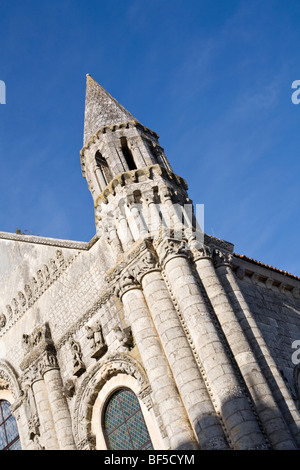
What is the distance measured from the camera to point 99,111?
1714 cm

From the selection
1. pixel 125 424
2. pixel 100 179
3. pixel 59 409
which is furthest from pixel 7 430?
pixel 100 179

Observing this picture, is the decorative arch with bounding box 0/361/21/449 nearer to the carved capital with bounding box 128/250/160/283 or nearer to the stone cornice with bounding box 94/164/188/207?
the carved capital with bounding box 128/250/160/283

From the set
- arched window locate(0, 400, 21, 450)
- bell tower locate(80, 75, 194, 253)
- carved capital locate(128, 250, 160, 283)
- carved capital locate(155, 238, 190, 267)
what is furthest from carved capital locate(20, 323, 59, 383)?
carved capital locate(155, 238, 190, 267)

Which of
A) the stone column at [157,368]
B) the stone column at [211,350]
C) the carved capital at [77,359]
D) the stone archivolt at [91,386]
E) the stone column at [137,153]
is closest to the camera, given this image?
the stone column at [211,350]

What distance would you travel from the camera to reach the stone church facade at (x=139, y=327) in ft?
37.1

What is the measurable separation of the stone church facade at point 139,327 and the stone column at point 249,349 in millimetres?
24

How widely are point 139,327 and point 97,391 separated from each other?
2385mm

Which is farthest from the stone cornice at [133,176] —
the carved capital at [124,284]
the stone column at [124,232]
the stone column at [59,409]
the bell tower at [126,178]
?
the stone column at [59,409]

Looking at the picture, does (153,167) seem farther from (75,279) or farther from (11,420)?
(11,420)

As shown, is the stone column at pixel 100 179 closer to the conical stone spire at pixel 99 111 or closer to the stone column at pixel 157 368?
the conical stone spire at pixel 99 111

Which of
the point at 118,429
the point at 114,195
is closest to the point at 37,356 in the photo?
the point at 118,429

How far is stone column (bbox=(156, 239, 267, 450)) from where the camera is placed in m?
10.6

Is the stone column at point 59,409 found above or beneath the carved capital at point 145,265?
beneath

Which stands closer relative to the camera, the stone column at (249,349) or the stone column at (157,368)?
the stone column at (249,349)
